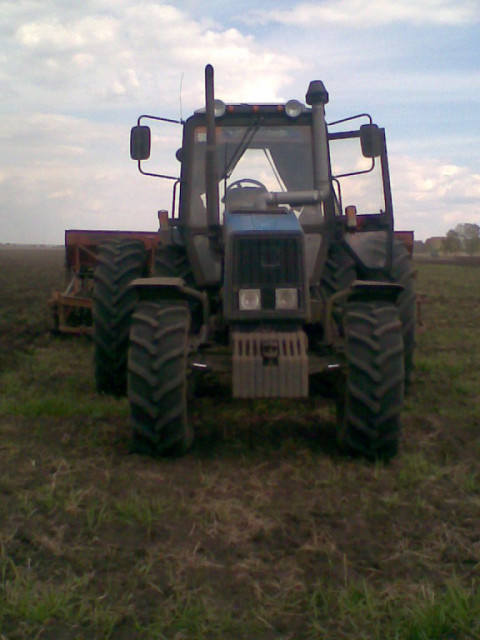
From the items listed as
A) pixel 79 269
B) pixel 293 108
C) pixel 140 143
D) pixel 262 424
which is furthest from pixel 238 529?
pixel 79 269

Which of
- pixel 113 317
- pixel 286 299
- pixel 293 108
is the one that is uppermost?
pixel 293 108

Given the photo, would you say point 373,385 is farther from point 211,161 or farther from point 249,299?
point 211,161

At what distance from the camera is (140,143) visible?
6.08m

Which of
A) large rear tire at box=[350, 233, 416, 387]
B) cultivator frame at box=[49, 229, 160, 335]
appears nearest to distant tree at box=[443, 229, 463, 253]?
cultivator frame at box=[49, 229, 160, 335]

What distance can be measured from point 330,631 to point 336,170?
15.0ft

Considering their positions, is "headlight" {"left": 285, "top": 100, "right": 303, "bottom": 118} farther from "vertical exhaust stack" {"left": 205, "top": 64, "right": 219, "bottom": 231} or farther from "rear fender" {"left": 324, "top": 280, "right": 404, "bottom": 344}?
"rear fender" {"left": 324, "top": 280, "right": 404, "bottom": 344}

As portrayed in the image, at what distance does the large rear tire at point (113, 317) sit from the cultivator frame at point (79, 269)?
8.61 feet

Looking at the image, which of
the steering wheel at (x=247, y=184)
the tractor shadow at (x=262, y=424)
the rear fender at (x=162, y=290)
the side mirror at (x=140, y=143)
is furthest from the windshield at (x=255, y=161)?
the tractor shadow at (x=262, y=424)

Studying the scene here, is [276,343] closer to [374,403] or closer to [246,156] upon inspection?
[374,403]

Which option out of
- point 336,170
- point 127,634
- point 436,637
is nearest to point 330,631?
point 436,637

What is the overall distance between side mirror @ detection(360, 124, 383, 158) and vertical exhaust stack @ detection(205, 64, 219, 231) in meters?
1.33

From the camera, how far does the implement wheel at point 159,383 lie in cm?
480

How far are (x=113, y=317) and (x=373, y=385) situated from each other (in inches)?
102

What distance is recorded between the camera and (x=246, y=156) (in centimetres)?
616
